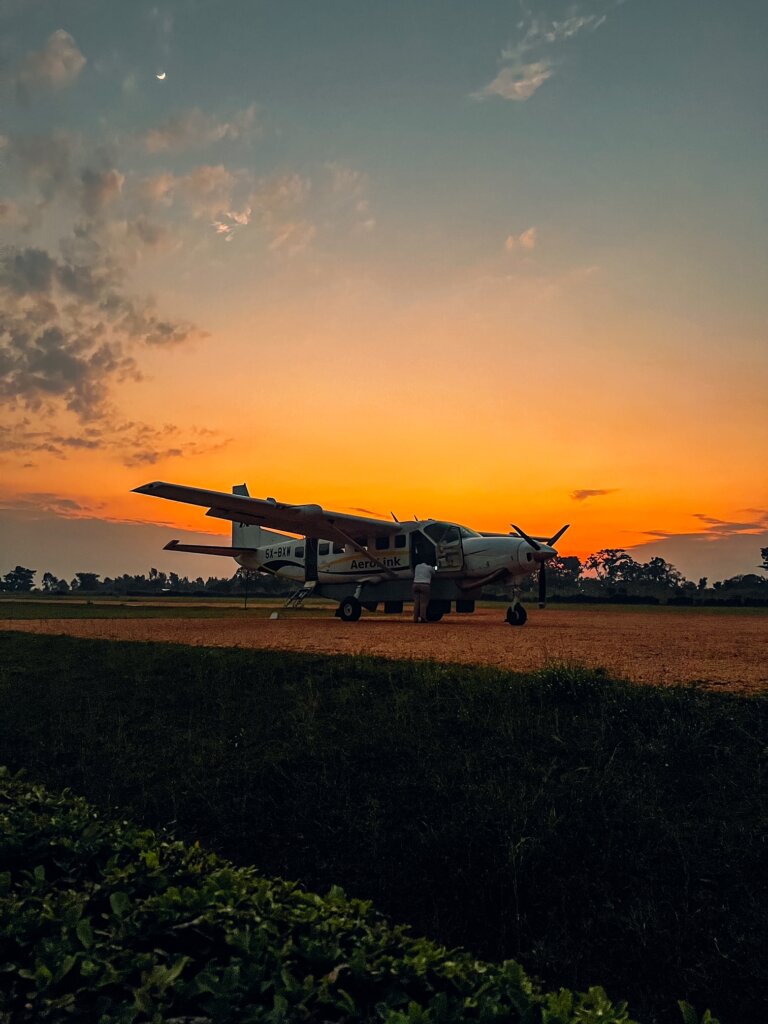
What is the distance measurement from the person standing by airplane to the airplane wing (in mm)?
2977

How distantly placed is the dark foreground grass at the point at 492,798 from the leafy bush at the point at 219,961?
4.89 feet

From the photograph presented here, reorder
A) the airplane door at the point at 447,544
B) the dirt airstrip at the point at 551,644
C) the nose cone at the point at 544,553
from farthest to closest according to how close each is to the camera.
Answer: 1. the airplane door at the point at 447,544
2. the nose cone at the point at 544,553
3. the dirt airstrip at the point at 551,644

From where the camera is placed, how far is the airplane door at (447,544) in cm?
2698

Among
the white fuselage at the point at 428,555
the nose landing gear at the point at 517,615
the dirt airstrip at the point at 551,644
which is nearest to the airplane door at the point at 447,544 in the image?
the white fuselage at the point at 428,555

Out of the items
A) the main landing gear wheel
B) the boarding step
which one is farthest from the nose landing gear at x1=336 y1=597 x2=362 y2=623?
the main landing gear wheel

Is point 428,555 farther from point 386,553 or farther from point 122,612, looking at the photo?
point 122,612

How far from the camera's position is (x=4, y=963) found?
4.71 metres

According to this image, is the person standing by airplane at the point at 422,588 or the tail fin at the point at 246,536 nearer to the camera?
the person standing by airplane at the point at 422,588

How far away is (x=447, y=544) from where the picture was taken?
89.7 feet

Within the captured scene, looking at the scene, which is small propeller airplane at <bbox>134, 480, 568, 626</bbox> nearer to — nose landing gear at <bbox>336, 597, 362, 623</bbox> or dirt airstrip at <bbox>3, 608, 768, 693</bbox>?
nose landing gear at <bbox>336, 597, 362, 623</bbox>

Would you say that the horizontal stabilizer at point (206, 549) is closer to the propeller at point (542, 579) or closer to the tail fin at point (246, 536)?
the tail fin at point (246, 536)

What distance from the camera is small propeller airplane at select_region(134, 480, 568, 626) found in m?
25.6

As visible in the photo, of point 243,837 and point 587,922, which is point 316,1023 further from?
point 243,837

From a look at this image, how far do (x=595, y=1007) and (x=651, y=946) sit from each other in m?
2.38
